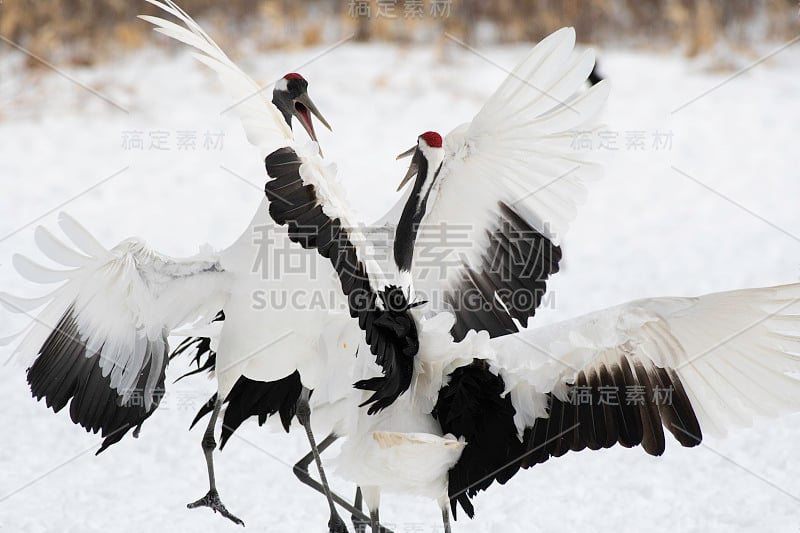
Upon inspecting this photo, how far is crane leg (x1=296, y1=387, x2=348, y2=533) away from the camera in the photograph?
12.8ft

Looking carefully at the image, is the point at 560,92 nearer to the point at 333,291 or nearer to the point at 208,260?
the point at 333,291

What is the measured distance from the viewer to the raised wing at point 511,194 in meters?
3.89

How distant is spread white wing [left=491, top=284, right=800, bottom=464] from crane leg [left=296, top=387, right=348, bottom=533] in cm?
86

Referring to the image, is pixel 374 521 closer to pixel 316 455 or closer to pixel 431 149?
pixel 316 455

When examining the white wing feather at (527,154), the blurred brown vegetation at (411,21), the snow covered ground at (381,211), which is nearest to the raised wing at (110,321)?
the snow covered ground at (381,211)

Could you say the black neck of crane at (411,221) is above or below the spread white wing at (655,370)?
above

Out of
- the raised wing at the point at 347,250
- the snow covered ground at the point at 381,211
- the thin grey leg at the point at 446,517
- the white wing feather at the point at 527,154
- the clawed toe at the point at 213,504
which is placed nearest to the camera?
the raised wing at the point at 347,250

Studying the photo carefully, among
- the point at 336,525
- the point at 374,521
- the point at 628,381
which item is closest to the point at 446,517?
the point at 374,521

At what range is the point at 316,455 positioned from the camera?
3.92m

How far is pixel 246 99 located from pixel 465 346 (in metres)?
1.06

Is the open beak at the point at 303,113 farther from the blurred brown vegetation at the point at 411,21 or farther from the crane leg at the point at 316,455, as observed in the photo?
the blurred brown vegetation at the point at 411,21

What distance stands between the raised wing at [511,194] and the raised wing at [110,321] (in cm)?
95

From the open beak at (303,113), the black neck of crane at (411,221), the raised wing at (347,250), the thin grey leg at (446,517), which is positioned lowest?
the thin grey leg at (446,517)

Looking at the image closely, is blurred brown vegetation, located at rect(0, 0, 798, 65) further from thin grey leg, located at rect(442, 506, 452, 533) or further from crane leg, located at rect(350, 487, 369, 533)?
thin grey leg, located at rect(442, 506, 452, 533)
